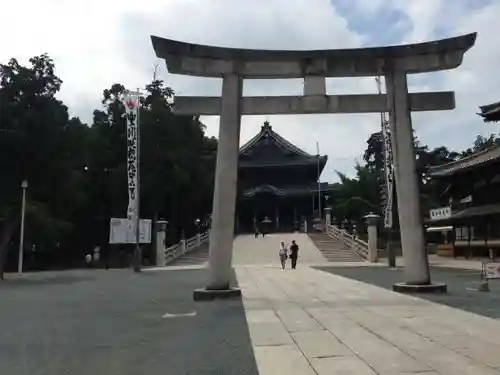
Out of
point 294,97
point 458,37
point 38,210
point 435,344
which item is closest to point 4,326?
point 435,344

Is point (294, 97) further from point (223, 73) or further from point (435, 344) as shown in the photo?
point (435, 344)

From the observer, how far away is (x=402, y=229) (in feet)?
49.7

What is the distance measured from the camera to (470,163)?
36.0m

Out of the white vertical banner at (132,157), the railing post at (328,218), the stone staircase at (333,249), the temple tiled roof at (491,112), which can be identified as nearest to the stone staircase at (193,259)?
the white vertical banner at (132,157)

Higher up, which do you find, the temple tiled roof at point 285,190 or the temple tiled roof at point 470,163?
the temple tiled roof at point 285,190

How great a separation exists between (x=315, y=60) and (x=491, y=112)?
22.8 metres

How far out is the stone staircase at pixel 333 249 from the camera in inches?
1503

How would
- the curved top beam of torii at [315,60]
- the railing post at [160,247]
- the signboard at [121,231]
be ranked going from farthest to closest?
1. the railing post at [160,247]
2. the signboard at [121,231]
3. the curved top beam of torii at [315,60]

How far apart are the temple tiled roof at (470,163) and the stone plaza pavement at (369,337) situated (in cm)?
2238

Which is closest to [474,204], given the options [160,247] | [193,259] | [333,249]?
[333,249]

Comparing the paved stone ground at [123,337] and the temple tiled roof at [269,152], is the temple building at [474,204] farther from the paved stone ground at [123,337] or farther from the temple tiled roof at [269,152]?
the paved stone ground at [123,337]

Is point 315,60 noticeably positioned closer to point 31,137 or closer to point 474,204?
point 31,137

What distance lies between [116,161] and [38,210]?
33.7ft

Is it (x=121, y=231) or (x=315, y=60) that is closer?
(x=315, y=60)
